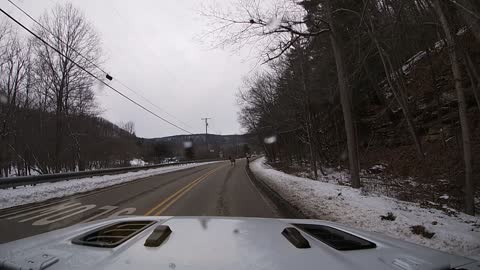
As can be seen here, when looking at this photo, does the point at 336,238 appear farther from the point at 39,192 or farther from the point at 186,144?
the point at 186,144

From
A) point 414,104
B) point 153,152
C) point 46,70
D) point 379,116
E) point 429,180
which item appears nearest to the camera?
point 429,180

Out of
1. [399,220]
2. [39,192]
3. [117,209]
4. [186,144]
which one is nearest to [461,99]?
[399,220]

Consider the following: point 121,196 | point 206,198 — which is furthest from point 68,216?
point 206,198

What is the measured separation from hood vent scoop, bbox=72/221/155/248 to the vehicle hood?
107mm

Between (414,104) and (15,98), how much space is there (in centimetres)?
3784

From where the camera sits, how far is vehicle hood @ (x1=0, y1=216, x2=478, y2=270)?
2035 millimetres

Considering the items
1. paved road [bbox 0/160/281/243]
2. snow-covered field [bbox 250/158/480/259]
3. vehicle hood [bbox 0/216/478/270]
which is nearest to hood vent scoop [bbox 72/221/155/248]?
vehicle hood [bbox 0/216/478/270]

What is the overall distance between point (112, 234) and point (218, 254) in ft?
5.17

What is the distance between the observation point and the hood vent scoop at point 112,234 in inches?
112

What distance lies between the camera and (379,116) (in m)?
30.4

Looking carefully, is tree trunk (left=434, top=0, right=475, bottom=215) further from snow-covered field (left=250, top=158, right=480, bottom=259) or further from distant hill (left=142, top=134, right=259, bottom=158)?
distant hill (left=142, top=134, right=259, bottom=158)

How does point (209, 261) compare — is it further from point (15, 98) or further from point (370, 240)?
point (15, 98)

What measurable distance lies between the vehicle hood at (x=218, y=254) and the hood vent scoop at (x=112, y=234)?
107mm

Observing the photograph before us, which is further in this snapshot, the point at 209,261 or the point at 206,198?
the point at 206,198
